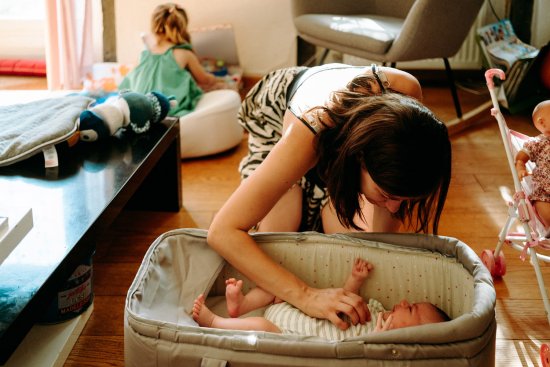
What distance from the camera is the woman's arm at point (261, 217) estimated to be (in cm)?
137

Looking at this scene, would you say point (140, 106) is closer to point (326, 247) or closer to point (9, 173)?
point (9, 173)

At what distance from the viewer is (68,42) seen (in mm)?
3432

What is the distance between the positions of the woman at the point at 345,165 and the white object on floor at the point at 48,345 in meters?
0.43

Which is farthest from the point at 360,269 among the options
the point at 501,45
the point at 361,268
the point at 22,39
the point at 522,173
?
the point at 22,39

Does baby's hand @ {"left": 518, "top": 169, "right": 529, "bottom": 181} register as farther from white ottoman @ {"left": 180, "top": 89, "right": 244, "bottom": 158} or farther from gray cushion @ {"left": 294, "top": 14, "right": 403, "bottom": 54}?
white ottoman @ {"left": 180, "top": 89, "right": 244, "bottom": 158}

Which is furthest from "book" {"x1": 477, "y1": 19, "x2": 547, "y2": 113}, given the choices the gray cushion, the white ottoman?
the white ottoman

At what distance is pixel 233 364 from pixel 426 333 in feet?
1.01

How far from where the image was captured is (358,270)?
147 cm

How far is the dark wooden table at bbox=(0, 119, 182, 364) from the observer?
1230 mm

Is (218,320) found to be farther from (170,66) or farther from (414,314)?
(170,66)

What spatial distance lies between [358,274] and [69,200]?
2.23 ft

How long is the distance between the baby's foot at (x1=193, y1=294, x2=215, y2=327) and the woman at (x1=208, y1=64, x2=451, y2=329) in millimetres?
102

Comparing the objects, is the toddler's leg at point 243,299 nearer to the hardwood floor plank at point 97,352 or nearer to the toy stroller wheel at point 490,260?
the hardwood floor plank at point 97,352

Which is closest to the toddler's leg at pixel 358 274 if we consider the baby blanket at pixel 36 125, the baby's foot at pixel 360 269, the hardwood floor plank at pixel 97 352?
the baby's foot at pixel 360 269
